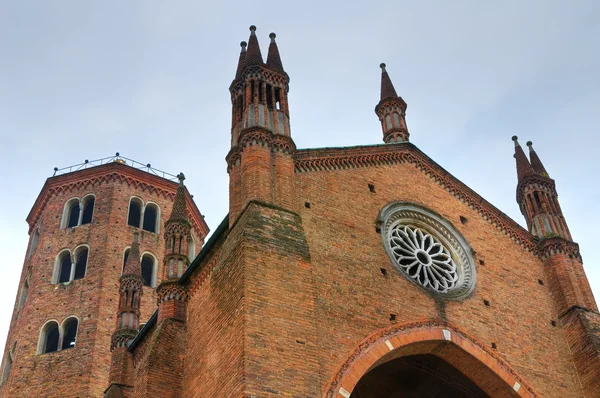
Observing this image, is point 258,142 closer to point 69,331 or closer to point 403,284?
point 403,284

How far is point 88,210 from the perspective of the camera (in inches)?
1282

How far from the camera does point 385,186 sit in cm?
1958

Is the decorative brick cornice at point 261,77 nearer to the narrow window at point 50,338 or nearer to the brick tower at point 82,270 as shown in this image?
the brick tower at point 82,270

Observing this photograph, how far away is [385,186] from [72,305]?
580 inches

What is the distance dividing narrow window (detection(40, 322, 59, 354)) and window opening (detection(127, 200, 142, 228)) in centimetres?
573

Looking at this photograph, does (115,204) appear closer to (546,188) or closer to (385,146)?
(385,146)

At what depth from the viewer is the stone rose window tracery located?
1803cm

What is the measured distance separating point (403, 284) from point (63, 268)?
17.8m

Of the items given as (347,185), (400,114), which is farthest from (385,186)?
(400,114)

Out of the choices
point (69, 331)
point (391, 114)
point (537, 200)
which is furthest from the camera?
point (69, 331)

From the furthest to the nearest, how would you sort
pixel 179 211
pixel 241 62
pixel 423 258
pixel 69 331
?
pixel 69 331 → pixel 179 211 → pixel 241 62 → pixel 423 258

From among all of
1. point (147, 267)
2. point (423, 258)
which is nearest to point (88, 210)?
point (147, 267)

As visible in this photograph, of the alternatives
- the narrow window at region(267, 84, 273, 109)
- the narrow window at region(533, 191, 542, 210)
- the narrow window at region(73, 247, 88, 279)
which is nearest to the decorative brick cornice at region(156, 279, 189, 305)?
the narrow window at region(267, 84, 273, 109)

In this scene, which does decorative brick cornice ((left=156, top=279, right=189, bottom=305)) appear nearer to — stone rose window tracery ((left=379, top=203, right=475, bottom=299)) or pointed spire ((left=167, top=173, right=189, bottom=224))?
pointed spire ((left=167, top=173, right=189, bottom=224))
